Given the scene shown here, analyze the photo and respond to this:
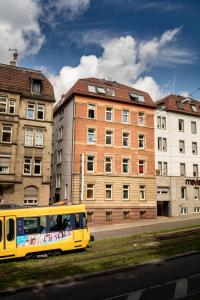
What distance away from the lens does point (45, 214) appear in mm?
20953

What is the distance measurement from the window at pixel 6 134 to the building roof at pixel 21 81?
429 cm

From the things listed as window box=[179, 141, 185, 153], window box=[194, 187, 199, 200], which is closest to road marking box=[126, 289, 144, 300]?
window box=[179, 141, 185, 153]

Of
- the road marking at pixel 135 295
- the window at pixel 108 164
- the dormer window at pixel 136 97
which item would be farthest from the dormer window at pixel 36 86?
the road marking at pixel 135 295

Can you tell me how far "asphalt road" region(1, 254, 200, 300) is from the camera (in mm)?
11281

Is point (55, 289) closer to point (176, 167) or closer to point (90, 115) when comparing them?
point (90, 115)

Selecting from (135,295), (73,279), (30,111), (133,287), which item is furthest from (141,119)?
(135,295)

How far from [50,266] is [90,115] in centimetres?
2766

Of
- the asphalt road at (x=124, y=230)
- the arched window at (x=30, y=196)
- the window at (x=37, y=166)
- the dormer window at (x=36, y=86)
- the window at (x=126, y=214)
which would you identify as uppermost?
the dormer window at (x=36, y=86)

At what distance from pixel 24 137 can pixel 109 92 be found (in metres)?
13.1

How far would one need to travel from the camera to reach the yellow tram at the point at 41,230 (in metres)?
19.6

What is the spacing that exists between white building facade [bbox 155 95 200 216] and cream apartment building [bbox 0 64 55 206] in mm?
15951

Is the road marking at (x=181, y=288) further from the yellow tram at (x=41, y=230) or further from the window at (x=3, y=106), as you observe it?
the window at (x=3, y=106)

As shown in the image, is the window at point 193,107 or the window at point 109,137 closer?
the window at point 109,137

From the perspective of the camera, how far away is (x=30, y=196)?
37.6m
